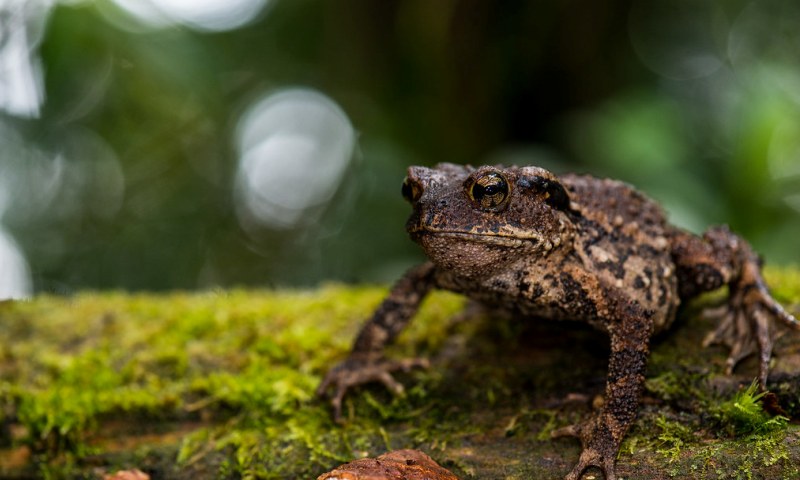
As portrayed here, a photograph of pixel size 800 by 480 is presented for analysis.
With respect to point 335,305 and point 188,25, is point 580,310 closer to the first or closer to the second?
point 335,305

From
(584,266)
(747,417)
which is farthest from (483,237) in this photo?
(747,417)

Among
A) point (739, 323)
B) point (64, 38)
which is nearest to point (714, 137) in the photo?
point (739, 323)

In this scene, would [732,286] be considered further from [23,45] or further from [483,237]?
[23,45]

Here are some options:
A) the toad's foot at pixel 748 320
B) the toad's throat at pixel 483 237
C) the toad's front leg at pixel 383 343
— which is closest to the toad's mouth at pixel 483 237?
the toad's throat at pixel 483 237

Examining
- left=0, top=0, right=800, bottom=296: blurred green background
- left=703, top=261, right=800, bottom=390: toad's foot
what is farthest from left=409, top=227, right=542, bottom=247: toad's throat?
left=0, top=0, right=800, bottom=296: blurred green background

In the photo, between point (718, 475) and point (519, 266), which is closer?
point (718, 475)

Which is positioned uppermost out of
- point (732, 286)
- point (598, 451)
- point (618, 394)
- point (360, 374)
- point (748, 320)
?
point (732, 286)

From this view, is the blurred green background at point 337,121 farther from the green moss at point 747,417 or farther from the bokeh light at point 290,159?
the green moss at point 747,417
